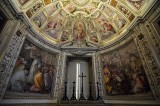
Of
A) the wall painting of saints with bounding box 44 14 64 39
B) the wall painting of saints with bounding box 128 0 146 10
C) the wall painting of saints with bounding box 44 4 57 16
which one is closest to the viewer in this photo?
the wall painting of saints with bounding box 128 0 146 10

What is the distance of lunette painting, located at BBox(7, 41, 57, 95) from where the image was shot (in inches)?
297

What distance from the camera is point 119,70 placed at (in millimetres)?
9180

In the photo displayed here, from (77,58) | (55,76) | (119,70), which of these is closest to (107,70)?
(119,70)

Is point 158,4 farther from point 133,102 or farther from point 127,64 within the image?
point 133,102

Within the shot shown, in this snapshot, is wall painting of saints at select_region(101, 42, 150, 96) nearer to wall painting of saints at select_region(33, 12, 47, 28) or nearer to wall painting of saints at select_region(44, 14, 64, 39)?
wall painting of saints at select_region(44, 14, 64, 39)

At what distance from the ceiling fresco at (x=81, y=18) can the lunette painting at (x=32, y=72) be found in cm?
139

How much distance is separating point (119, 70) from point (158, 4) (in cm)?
426

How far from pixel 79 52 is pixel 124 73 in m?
3.56

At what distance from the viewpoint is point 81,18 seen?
448 inches

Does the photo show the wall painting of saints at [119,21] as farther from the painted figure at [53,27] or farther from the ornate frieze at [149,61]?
the painted figure at [53,27]

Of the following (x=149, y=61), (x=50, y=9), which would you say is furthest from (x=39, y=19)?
(x=149, y=61)

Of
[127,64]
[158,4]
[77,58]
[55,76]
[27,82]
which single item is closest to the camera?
[158,4]

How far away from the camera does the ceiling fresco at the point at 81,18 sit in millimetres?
9160

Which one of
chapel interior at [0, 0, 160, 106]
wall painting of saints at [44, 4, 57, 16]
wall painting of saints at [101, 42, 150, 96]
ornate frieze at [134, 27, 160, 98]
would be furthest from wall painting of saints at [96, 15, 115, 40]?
wall painting of saints at [44, 4, 57, 16]
